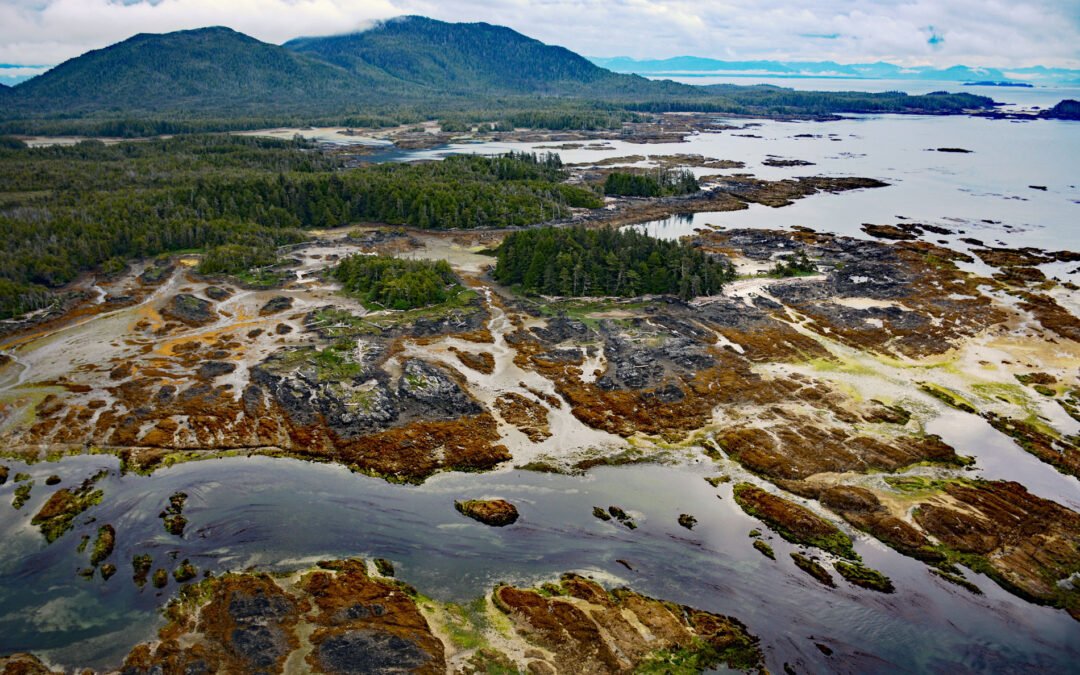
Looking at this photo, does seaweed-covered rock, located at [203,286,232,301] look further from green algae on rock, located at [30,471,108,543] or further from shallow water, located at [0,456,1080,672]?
green algae on rock, located at [30,471,108,543]

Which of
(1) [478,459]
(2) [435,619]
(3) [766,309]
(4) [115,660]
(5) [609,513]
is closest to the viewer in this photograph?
(4) [115,660]

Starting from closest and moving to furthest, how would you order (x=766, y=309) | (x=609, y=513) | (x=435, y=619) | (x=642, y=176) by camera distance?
(x=435, y=619)
(x=609, y=513)
(x=766, y=309)
(x=642, y=176)

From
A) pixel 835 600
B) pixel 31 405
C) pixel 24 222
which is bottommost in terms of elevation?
pixel 835 600

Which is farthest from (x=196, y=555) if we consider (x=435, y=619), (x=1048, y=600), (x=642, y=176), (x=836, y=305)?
(x=642, y=176)

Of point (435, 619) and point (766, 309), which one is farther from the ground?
point (766, 309)

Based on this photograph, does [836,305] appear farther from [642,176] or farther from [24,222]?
[24,222]

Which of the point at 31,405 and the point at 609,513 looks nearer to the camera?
the point at 609,513

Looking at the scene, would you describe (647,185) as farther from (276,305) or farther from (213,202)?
(276,305)

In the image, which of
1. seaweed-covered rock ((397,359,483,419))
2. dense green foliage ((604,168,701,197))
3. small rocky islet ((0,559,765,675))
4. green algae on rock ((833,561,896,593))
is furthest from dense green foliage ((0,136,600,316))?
green algae on rock ((833,561,896,593))
